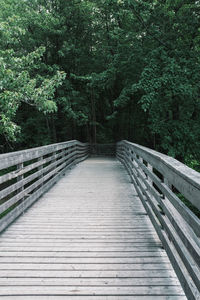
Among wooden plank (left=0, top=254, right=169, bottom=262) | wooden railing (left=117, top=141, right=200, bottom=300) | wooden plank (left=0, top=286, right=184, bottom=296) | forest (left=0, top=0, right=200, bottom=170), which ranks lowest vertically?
wooden plank (left=0, top=286, right=184, bottom=296)

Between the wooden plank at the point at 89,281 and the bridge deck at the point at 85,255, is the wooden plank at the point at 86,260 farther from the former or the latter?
the wooden plank at the point at 89,281

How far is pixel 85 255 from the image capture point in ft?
10.3

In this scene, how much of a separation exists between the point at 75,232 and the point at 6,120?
590cm

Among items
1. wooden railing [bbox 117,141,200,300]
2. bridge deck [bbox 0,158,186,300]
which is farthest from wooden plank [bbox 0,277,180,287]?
wooden railing [bbox 117,141,200,300]

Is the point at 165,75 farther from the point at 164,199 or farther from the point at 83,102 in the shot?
the point at 83,102

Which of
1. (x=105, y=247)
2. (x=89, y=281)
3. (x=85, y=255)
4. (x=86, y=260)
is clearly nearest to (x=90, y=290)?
(x=89, y=281)

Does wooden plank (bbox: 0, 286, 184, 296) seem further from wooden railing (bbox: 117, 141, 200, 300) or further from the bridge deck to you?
wooden railing (bbox: 117, 141, 200, 300)

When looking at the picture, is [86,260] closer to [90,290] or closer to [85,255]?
[85,255]

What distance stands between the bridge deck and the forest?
5128 millimetres

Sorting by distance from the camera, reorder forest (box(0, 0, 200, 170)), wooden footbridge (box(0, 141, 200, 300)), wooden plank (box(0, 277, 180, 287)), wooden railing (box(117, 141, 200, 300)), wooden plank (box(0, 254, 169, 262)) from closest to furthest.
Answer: wooden railing (box(117, 141, 200, 300))
wooden footbridge (box(0, 141, 200, 300))
wooden plank (box(0, 277, 180, 287))
wooden plank (box(0, 254, 169, 262))
forest (box(0, 0, 200, 170))

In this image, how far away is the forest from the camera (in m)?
10.3

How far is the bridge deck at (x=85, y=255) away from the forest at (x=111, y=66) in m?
5.13

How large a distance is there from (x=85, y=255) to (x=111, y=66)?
13013 millimetres

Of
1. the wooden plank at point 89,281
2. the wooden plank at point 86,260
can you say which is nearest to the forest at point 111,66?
the wooden plank at point 86,260
